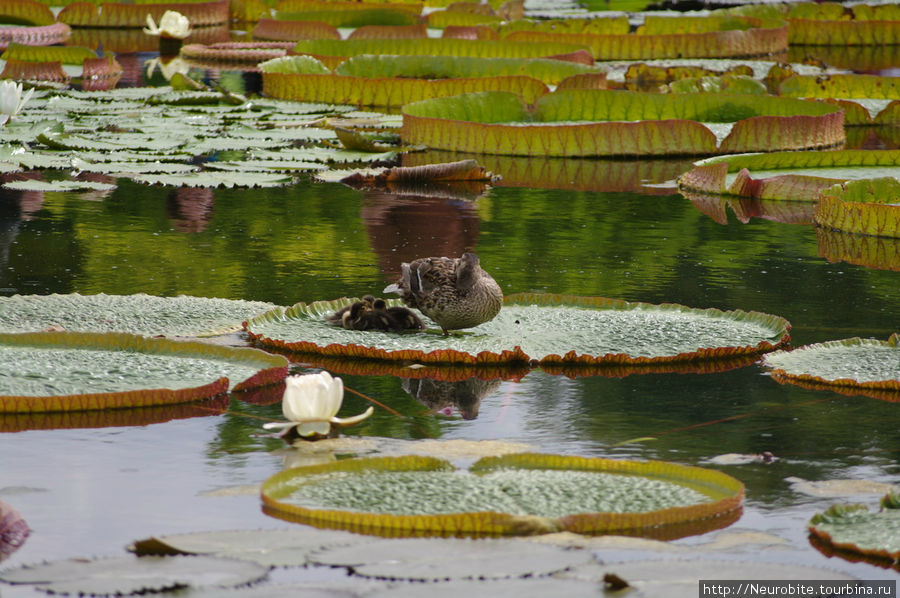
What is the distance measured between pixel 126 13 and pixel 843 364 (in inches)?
721

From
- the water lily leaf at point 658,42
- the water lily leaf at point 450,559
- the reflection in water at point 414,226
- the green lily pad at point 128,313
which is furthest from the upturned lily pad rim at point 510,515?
the water lily leaf at point 658,42

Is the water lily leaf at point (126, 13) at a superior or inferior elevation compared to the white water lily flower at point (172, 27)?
superior

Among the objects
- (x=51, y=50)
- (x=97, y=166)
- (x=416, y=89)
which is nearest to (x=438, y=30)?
(x=51, y=50)

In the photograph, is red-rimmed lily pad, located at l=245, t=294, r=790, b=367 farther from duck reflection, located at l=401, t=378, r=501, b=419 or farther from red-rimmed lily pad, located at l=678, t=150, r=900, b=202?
red-rimmed lily pad, located at l=678, t=150, r=900, b=202

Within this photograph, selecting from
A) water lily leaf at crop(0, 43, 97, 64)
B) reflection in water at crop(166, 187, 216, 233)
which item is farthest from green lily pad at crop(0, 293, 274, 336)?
water lily leaf at crop(0, 43, 97, 64)

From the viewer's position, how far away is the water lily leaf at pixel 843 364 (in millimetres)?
4547

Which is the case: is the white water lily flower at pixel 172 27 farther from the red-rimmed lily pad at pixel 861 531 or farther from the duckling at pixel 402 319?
the red-rimmed lily pad at pixel 861 531

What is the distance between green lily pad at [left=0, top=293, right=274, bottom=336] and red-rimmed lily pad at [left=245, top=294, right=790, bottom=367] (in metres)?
0.18

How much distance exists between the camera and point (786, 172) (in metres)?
9.64

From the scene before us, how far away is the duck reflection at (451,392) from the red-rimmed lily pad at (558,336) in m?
0.11

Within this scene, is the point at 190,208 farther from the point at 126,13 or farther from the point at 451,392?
the point at 126,13

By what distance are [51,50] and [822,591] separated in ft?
48.0

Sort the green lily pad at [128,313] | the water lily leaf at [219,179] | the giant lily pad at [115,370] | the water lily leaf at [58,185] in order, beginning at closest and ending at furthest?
1. the giant lily pad at [115,370]
2. the green lily pad at [128,313]
3. the water lily leaf at [58,185]
4. the water lily leaf at [219,179]

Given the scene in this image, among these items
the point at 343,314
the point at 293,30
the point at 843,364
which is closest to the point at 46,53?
the point at 293,30
